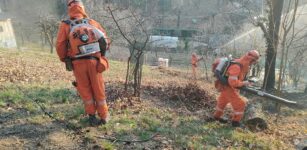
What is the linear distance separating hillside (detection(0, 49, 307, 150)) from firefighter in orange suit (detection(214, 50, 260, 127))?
40cm

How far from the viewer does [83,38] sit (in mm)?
5672

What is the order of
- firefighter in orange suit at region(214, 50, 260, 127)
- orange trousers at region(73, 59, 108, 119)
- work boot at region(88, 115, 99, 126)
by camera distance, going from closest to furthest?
orange trousers at region(73, 59, 108, 119)
work boot at region(88, 115, 99, 126)
firefighter in orange suit at region(214, 50, 260, 127)

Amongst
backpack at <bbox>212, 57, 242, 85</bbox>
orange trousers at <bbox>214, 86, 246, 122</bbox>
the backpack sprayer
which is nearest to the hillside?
orange trousers at <bbox>214, 86, 246, 122</bbox>

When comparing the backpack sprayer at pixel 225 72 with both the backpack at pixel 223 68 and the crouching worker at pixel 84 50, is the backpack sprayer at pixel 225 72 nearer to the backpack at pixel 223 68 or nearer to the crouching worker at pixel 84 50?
the backpack at pixel 223 68

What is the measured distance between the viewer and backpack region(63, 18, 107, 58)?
566 cm

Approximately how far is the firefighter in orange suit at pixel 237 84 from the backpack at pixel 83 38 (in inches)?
114

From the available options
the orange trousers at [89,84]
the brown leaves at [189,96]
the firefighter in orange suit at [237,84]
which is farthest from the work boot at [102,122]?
the brown leaves at [189,96]

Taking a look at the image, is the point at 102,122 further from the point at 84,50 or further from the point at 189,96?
the point at 189,96

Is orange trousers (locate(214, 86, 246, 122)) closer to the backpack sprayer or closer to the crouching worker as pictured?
the backpack sprayer

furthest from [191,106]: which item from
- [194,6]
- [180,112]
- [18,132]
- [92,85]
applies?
[194,6]

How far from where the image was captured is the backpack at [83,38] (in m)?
5.66

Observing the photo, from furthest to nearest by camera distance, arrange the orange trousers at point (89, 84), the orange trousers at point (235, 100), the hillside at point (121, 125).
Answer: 1. the orange trousers at point (235, 100)
2. the orange trousers at point (89, 84)
3. the hillside at point (121, 125)

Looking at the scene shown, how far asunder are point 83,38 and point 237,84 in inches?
130

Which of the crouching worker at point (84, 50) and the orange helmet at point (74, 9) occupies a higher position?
the orange helmet at point (74, 9)
